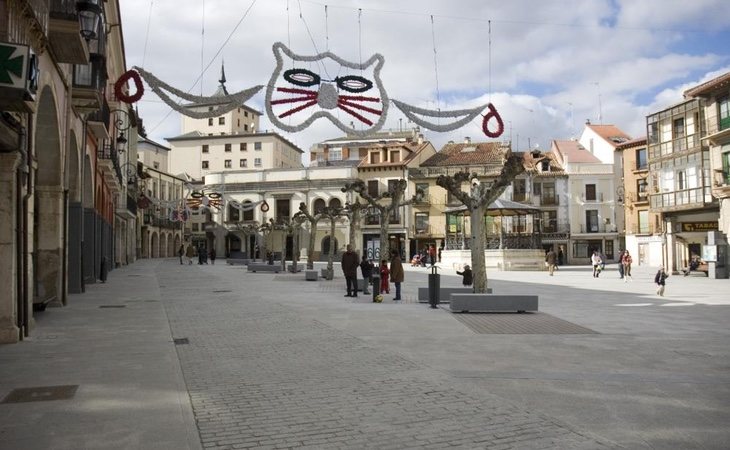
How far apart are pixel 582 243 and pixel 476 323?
45.0m

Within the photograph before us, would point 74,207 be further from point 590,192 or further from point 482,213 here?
point 590,192

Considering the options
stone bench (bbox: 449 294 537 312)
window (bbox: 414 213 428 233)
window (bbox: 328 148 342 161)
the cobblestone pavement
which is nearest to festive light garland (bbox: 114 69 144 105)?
the cobblestone pavement

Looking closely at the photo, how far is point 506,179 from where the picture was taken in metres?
14.5

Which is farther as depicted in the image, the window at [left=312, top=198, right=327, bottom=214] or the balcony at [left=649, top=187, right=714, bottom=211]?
the window at [left=312, top=198, right=327, bottom=214]

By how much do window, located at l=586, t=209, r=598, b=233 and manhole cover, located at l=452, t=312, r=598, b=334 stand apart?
43232mm

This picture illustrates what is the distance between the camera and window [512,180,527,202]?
53.5m

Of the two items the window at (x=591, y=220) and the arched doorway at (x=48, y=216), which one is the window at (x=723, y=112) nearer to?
the window at (x=591, y=220)

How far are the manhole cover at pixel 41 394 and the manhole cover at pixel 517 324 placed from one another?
6295mm

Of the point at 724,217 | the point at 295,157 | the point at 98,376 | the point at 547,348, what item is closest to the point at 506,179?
the point at 547,348

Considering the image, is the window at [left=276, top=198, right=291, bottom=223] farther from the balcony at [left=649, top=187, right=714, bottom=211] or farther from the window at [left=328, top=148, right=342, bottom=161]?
the balcony at [left=649, top=187, right=714, bottom=211]

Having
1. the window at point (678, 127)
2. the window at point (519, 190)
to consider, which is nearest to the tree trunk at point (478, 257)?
the window at point (678, 127)

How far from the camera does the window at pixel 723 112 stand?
27.2m

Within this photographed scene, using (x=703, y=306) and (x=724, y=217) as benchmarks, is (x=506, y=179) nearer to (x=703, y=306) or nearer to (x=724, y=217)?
(x=703, y=306)

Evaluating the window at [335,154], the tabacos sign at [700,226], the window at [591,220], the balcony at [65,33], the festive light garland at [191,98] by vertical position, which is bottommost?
the tabacos sign at [700,226]
